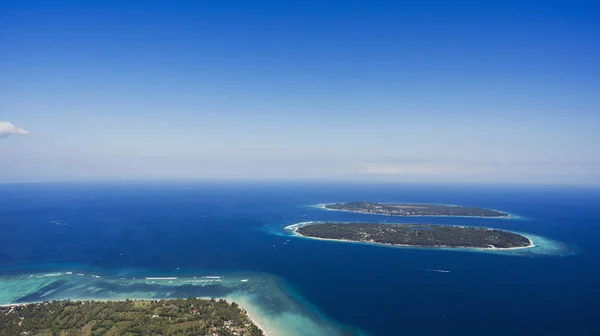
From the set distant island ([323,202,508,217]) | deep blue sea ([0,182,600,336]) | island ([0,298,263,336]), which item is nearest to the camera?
island ([0,298,263,336])

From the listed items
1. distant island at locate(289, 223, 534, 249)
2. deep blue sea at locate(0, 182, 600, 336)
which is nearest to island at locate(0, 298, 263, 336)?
deep blue sea at locate(0, 182, 600, 336)

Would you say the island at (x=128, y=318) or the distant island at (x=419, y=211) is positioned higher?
the distant island at (x=419, y=211)

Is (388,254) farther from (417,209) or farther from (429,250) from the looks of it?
(417,209)

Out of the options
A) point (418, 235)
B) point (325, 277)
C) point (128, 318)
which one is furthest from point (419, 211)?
point (128, 318)

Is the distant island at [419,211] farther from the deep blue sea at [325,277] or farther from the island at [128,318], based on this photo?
the island at [128,318]

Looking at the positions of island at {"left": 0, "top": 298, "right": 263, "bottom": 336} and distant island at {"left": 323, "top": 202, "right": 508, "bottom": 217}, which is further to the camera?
distant island at {"left": 323, "top": 202, "right": 508, "bottom": 217}

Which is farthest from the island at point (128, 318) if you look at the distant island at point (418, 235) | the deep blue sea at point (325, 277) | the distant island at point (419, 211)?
the distant island at point (419, 211)

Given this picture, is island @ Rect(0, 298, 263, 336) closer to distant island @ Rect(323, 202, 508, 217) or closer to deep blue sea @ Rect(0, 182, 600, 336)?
deep blue sea @ Rect(0, 182, 600, 336)

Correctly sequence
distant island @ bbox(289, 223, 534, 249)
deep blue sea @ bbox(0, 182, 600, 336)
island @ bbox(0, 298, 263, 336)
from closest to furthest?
island @ bbox(0, 298, 263, 336), deep blue sea @ bbox(0, 182, 600, 336), distant island @ bbox(289, 223, 534, 249)
